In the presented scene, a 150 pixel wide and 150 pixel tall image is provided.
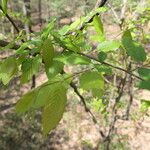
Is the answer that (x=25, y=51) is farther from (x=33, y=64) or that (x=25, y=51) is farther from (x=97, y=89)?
(x=97, y=89)

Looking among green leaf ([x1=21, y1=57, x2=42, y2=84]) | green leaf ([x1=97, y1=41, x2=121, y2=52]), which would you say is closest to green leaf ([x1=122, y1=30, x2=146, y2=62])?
green leaf ([x1=97, y1=41, x2=121, y2=52])

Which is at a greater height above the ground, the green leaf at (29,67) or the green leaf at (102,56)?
the green leaf at (29,67)

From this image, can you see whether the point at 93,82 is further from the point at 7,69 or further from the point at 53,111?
the point at 7,69

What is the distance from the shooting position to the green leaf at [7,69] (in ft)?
A: 3.58

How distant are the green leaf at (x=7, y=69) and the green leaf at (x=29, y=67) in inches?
1.4

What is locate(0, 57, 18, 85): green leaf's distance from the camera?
1091 mm

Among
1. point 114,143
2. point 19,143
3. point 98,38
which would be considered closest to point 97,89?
point 98,38

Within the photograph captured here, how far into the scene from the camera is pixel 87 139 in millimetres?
10922

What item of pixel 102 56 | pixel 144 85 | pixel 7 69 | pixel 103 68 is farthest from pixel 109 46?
pixel 7 69

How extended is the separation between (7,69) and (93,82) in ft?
1.31

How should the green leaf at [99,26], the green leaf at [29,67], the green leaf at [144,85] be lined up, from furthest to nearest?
the green leaf at [99,26], the green leaf at [29,67], the green leaf at [144,85]

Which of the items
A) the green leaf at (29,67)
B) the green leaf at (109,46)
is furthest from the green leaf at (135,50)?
the green leaf at (29,67)

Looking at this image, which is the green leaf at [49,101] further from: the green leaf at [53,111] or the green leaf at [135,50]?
the green leaf at [135,50]

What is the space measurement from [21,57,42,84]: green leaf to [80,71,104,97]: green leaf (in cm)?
29
